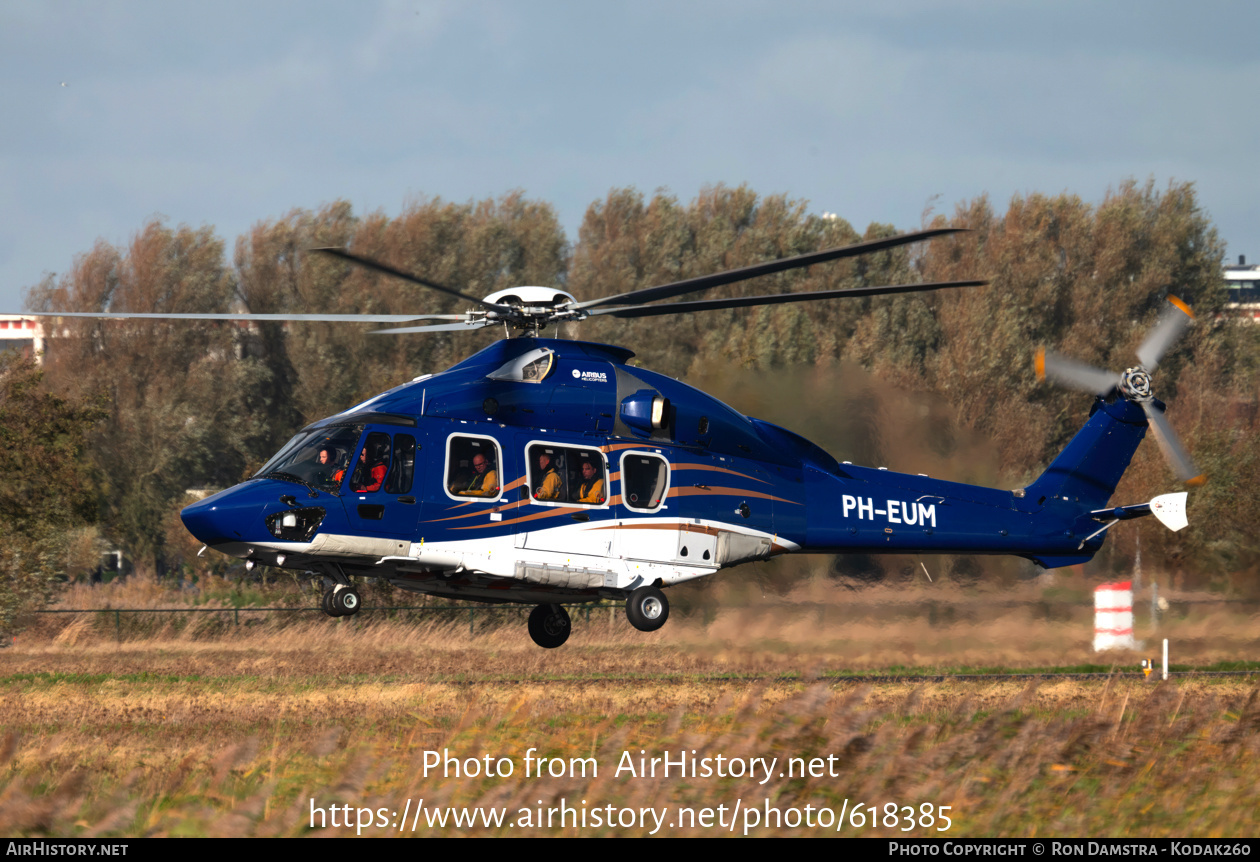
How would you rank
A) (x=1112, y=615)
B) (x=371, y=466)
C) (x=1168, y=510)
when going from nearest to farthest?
1. (x=371, y=466)
2. (x=1168, y=510)
3. (x=1112, y=615)

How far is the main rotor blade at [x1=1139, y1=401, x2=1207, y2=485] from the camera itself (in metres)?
19.0

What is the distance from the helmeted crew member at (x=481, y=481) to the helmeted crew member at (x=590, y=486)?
1227mm

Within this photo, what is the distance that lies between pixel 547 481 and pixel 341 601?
10.3 ft

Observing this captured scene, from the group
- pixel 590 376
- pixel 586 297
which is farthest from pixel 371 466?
pixel 586 297

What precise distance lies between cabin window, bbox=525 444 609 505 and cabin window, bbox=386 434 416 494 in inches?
62.2

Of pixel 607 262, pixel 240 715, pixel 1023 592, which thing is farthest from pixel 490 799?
pixel 607 262

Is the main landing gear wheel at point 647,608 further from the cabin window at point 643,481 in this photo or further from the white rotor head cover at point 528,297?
the white rotor head cover at point 528,297

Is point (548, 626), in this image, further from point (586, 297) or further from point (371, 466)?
point (586, 297)

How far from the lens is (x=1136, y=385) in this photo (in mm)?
21734

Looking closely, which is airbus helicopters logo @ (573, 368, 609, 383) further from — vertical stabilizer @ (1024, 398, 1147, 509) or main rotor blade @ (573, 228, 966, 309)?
vertical stabilizer @ (1024, 398, 1147, 509)

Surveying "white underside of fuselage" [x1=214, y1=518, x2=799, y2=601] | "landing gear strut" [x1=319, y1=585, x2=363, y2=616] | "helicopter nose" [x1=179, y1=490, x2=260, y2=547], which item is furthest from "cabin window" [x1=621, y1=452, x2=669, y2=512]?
"helicopter nose" [x1=179, y1=490, x2=260, y2=547]

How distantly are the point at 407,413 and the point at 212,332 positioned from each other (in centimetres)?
4526

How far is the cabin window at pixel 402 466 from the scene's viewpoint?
53.7ft
